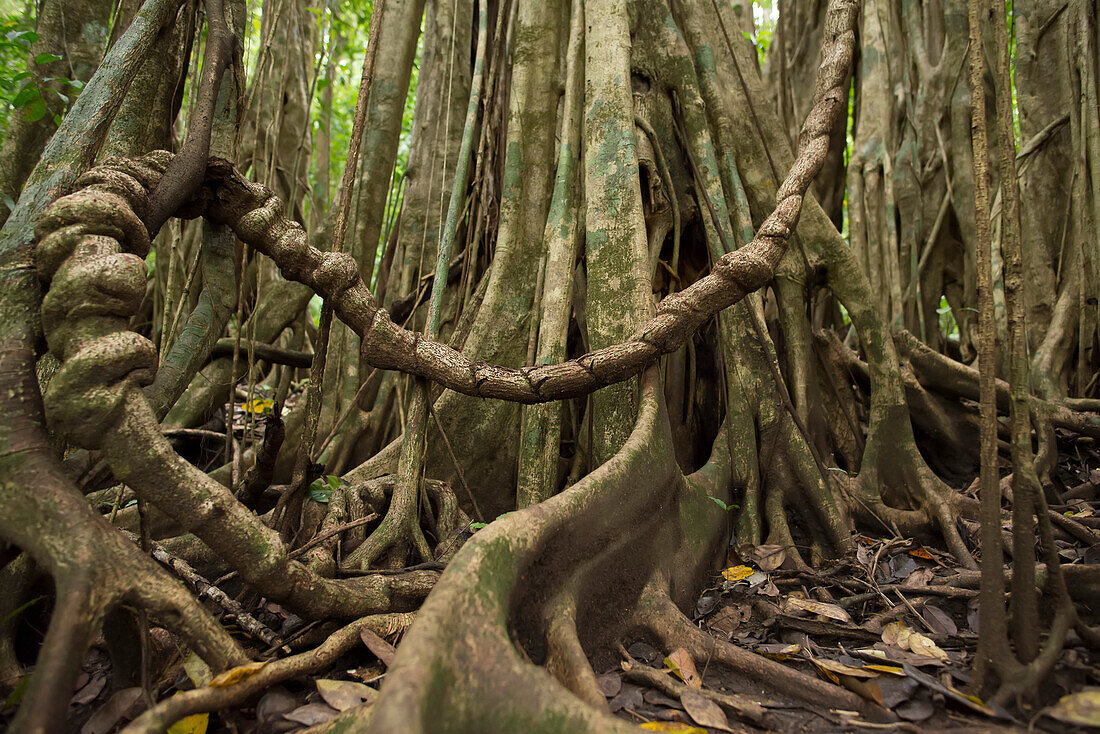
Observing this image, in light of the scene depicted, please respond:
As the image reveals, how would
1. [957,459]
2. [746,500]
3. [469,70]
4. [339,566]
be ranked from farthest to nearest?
[469,70], [957,459], [746,500], [339,566]

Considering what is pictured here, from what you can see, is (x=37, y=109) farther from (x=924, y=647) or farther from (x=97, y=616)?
(x=924, y=647)

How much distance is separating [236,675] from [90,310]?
91 centimetres

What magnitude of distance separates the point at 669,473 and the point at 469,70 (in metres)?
3.33

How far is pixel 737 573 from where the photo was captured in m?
2.32

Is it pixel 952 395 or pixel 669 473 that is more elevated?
pixel 952 395

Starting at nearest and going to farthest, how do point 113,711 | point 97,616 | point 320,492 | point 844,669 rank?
point 97,616 < point 113,711 < point 844,669 < point 320,492

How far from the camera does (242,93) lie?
244 cm

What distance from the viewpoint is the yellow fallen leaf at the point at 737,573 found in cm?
230

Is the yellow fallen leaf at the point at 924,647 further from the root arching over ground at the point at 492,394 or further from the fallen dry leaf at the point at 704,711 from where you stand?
the fallen dry leaf at the point at 704,711

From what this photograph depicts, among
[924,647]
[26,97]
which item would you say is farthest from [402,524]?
[26,97]

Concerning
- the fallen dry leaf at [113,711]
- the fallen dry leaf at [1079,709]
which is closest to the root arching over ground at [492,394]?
the fallen dry leaf at [113,711]

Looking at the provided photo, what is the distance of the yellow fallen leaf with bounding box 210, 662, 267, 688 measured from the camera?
1.34 metres

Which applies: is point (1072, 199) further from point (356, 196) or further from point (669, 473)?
point (356, 196)

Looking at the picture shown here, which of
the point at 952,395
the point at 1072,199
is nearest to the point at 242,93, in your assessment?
the point at 952,395
